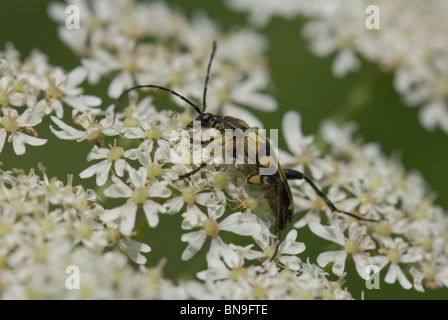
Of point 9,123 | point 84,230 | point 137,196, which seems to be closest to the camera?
point 84,230

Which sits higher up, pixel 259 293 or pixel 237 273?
pixel 237 273

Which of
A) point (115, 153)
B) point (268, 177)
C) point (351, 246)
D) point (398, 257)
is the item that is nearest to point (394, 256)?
point (398, 257)

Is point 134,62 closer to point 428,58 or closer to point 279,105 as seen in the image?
point 279,105

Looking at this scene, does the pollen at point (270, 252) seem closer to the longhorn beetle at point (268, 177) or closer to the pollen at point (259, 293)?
the longhorn beetle at point (268, 177)

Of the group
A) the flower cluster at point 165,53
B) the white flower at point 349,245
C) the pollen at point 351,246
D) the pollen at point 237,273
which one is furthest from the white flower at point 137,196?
the flower cluster at point 165,53

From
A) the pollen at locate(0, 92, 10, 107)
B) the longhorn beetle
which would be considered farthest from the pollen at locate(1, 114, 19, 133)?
the longhorn beetle

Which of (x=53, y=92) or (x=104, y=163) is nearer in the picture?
(x=104, y=163)

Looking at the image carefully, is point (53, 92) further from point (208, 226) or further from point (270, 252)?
point (270, 252)
